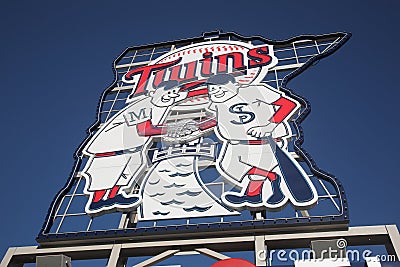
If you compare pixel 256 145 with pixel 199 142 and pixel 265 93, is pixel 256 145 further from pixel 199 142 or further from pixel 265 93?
pixel 265 93

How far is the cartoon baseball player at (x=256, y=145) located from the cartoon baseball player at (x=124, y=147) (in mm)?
780

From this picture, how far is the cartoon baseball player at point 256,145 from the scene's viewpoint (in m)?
6.00

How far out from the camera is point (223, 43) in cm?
950

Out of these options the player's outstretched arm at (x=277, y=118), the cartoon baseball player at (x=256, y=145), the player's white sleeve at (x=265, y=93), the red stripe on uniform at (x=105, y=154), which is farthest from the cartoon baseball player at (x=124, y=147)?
the player's outstretched arm at (x=277, y=118)

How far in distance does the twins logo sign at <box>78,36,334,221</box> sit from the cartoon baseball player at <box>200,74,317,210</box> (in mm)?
14

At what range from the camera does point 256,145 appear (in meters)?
6.89

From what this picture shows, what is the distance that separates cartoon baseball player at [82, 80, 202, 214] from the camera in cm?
672

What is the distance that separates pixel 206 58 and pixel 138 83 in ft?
4.53

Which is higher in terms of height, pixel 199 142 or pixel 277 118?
pixel 277 118

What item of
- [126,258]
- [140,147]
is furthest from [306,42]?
[126,258]

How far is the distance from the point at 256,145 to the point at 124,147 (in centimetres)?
212
